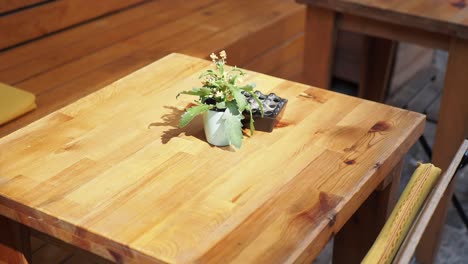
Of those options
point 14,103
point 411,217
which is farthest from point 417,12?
point 14,103

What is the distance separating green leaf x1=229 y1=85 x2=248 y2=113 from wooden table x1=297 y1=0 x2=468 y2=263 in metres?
1.17

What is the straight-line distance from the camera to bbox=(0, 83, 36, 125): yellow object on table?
2.51 m

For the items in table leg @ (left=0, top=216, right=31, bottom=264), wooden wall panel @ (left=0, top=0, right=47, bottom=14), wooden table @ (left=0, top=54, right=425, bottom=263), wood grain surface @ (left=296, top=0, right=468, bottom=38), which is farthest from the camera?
wooden wall panel @ (left=0, top=0, right=47, bottom=14)

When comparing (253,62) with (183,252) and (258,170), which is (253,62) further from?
(183,252)

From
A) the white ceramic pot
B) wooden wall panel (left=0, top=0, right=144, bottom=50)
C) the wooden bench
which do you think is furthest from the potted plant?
wooden wall panel (left=0, top=0, right=144, bottom=50)

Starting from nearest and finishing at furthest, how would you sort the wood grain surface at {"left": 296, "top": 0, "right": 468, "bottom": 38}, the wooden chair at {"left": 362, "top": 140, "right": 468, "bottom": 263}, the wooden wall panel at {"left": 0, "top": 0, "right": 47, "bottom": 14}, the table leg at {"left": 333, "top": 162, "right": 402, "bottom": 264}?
the wooden chair at {"left": 362, "top": 140, "right": 468, "bottom": 263} < the table leg at {"left": 333, "top": 162, "right": 402, "bottom": 264} < the wood grain surface at {"left": 296, "top": 0, "right": 468, "bottom": 38} < the wooden wall panel at {"left": 0, "top": 0, "right": 47, "bottom": 14}

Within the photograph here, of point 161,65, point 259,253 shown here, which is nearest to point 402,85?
point 161,65

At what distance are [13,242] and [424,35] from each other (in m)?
1.70

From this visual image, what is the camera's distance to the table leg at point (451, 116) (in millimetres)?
2510

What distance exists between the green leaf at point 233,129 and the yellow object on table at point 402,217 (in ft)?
1.39

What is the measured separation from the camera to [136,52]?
10.3 ft

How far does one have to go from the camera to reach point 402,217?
1.37 meters

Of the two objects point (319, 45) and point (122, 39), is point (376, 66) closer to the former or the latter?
point (319, 45)

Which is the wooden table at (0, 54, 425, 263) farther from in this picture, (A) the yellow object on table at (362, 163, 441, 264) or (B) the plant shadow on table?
(A) the yellow object on table at (362, 163, 441, 264)
